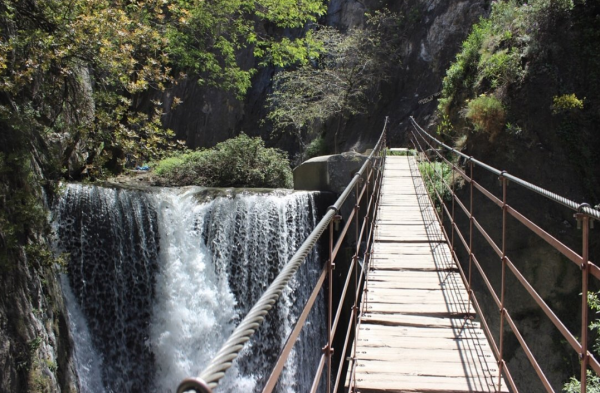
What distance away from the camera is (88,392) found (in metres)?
7.43

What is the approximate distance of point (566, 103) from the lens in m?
8.80

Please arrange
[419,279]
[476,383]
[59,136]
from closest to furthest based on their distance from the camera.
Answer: [476,383], [419,279], [59,136]

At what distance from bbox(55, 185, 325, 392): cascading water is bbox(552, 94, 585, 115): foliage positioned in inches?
196

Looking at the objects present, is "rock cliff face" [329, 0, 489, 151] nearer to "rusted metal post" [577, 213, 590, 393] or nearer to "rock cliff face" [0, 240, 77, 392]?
"rock cliff face" [0, 240, 77, 392]

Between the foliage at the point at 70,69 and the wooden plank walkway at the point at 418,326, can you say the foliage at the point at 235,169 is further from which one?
the wooden plank walkway at the point at 418,326

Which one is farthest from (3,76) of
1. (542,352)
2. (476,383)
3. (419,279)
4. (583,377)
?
(542,352)

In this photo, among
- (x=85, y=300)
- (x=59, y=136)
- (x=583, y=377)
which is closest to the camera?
(x=583, y=377)

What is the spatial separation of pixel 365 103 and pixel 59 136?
14.5 meters

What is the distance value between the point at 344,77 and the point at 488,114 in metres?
11.2

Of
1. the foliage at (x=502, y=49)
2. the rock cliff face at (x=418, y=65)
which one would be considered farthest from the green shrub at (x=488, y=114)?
the rock cliff face at (x=418, y=65)

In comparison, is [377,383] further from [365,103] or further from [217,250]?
[365,103]

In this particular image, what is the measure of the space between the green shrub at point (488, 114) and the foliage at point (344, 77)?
389 inches

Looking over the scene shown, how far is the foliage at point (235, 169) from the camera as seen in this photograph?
1395cm

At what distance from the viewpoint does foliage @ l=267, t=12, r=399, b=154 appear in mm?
19234
